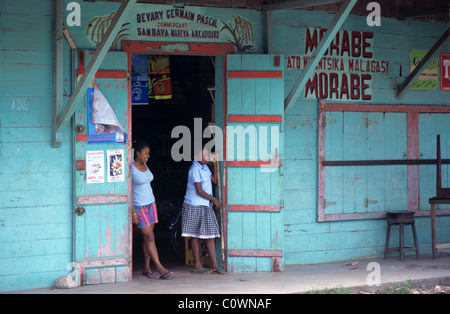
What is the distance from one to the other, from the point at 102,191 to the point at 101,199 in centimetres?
10

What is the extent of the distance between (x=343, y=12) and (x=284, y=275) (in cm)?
343

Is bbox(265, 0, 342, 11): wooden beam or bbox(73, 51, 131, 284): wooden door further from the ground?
bbox(265, 0, 342, 11): wooden beam

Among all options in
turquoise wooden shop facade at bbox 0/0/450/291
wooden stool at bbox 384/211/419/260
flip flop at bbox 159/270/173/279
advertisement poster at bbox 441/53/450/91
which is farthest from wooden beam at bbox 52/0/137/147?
advertisement poster at bbox 441/53/450/91

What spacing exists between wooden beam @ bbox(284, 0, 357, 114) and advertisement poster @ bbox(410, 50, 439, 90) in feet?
7.96

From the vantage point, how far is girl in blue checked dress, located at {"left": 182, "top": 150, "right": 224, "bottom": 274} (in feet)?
29.3

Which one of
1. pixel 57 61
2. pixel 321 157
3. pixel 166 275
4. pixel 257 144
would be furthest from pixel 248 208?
pixel 57 61

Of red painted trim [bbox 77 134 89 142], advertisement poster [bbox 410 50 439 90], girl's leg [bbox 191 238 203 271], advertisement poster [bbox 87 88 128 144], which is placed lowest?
girl's leg [bbox 191 238 203 271]

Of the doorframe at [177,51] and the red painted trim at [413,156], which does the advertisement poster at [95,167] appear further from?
the red painted trim at [413,156]

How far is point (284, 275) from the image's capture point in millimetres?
8820

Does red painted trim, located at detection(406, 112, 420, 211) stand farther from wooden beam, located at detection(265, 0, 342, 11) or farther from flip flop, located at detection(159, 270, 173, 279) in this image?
flip flop, located at detection(159, 270, 173, 279)

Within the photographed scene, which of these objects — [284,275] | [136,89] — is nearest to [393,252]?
[284,275]

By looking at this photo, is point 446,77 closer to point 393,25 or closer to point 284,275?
point 393,25

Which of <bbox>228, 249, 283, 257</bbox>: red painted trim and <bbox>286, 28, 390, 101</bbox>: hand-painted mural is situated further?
<bbox>286, 28, 390, 101</bbox>: hand-painted mural

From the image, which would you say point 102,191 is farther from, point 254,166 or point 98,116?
point 254,166
